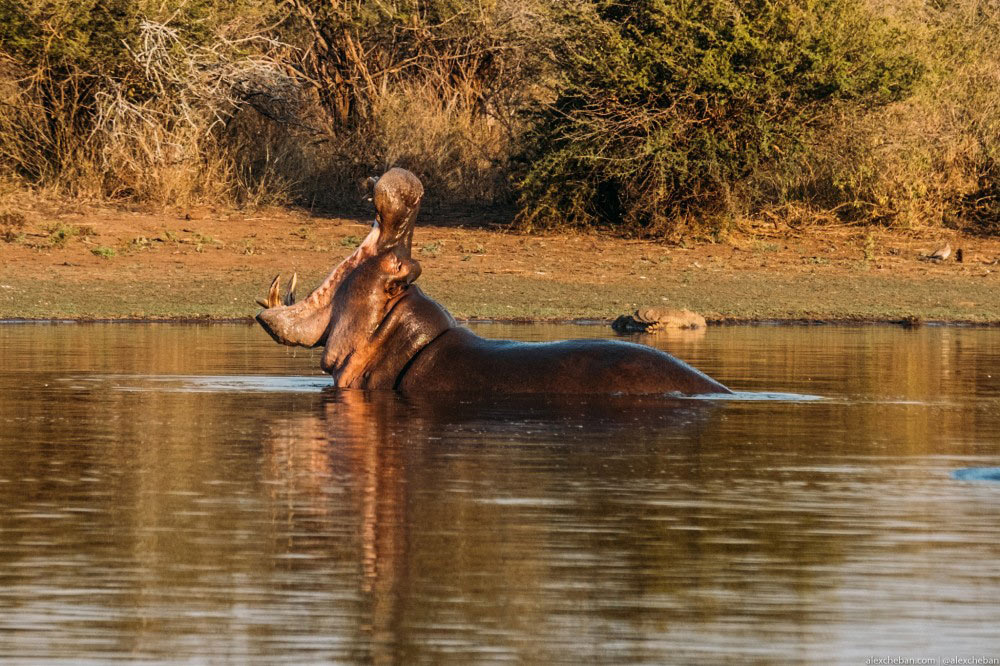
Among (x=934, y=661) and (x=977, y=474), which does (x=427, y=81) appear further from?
(x=934, y=661)

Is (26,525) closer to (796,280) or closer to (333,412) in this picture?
(333,412)

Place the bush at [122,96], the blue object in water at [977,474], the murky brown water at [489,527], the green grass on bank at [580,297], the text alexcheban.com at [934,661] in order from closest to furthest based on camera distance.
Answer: the text alexcheban.com at [934,661] → the murky brown water at [489,527] → the blue object in water at [977,474] → the green grass on bank at [580,297] → the bush at [122,96]

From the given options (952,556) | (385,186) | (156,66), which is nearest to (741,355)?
(385,186)

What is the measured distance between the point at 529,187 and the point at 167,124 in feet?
18.2

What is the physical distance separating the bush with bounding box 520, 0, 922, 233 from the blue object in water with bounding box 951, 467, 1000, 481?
17630 mm

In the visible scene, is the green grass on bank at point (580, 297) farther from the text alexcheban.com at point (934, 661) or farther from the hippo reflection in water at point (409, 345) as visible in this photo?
the text alexcheban.com at point (934, 661)

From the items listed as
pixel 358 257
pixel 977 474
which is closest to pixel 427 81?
pixel 358 257

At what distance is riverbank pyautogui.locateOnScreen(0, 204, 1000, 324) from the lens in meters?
21.0

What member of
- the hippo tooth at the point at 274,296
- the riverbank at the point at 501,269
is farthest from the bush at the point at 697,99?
the hippo tooth at the point at 274,296

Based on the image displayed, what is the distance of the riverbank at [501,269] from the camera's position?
2097 cm

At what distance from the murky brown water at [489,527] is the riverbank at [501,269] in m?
8.54

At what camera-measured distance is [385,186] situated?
36.2 feet

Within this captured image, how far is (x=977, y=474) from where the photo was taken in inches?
329

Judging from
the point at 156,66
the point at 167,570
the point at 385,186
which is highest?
the point at 156,66
